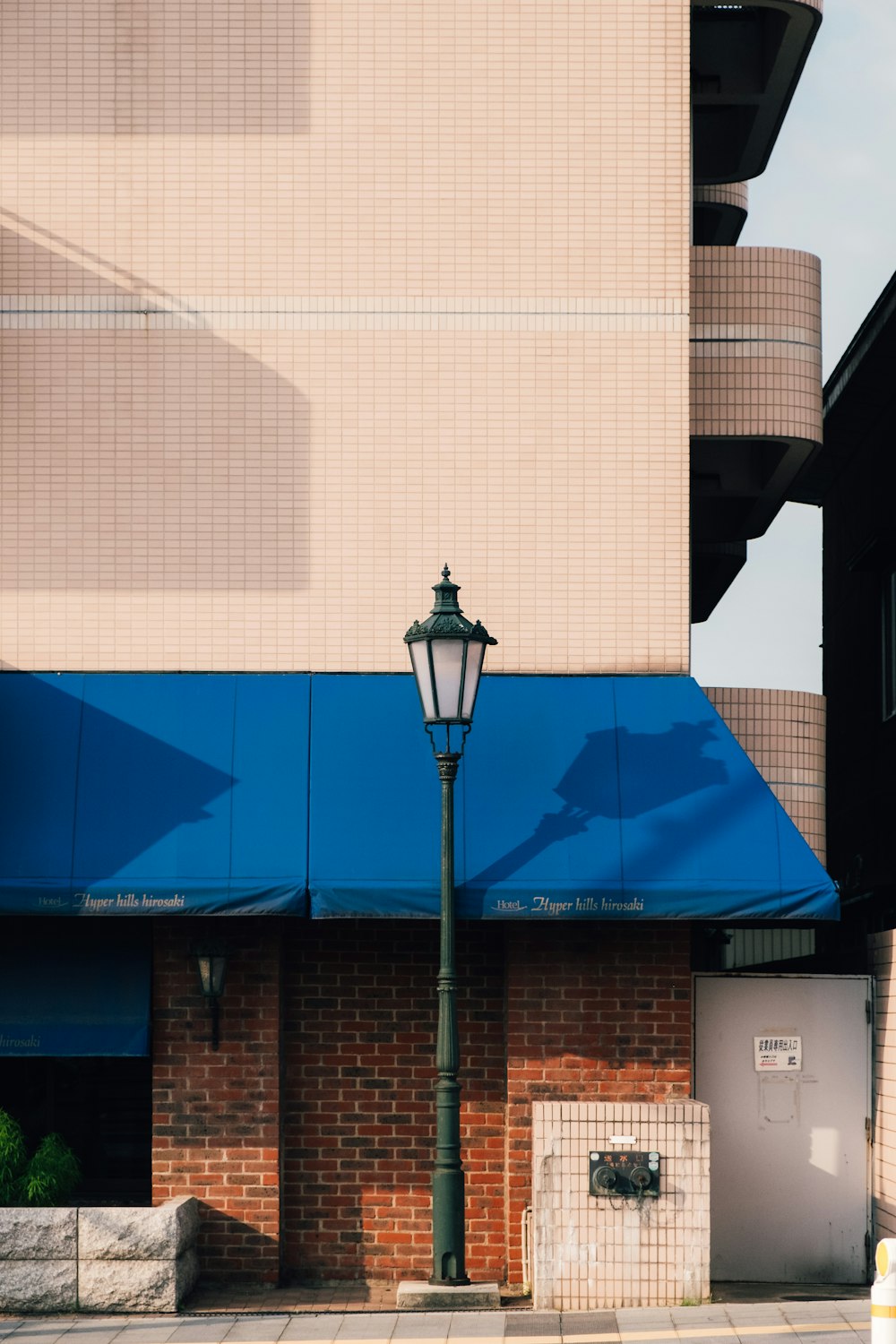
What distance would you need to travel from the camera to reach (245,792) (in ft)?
42.9

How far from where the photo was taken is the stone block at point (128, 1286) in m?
11.9

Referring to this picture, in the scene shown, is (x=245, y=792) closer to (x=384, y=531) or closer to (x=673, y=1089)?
(x=384, y=531)

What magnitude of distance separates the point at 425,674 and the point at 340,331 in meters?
3.64

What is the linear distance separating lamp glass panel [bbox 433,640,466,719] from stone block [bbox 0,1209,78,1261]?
4.30 meters

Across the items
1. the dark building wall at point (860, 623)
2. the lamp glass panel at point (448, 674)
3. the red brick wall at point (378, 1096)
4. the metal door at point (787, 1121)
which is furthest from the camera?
the dark building wall at point (860, 623)

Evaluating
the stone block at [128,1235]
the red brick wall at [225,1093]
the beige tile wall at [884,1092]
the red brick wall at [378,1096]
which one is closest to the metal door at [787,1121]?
the beige tile wall at [884,1092]

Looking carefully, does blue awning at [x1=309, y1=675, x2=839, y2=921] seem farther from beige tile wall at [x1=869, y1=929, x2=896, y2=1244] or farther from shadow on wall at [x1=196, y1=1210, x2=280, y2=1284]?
shadow on wall at [x1=196, y1=1210, x2=280, y2=1284]

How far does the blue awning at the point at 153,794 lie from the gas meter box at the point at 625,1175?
9.12ft

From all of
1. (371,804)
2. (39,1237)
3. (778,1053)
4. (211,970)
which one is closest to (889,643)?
(778,1053)

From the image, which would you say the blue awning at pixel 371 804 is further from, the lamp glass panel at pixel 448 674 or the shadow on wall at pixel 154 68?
the shadow on wall at pixel 154 68

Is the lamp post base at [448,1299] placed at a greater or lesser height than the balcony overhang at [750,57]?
lesser

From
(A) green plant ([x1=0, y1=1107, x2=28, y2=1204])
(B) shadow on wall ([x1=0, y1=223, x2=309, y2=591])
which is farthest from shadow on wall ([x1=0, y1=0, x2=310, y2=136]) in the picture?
(A) green plant ([x1=0, y1=1107, x2=28, y2=1204])

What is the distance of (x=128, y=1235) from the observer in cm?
1202

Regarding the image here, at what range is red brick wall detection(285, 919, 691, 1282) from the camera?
43.4ft
